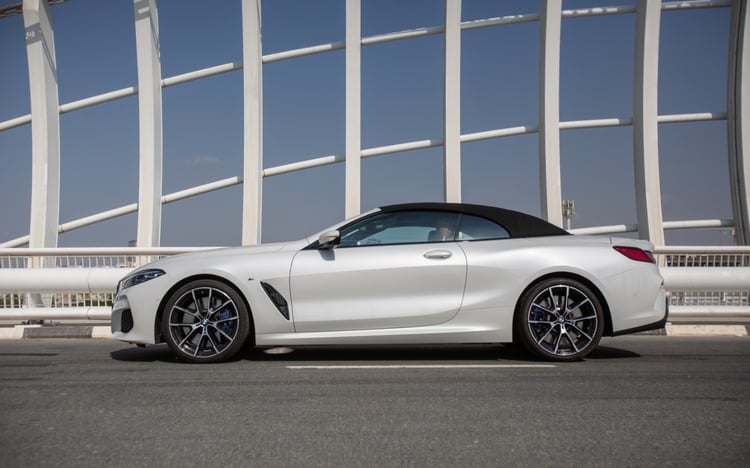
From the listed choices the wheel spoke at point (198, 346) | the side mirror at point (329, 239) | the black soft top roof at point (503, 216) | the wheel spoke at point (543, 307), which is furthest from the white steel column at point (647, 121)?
the wheel spoke at point (198, 346)

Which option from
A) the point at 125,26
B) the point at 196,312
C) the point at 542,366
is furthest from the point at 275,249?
the point at 125,26

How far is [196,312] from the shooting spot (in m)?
5.86

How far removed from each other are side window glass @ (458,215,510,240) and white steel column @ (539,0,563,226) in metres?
4.74

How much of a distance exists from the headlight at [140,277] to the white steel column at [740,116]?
879cm

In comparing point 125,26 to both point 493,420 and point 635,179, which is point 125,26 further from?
point 493,420

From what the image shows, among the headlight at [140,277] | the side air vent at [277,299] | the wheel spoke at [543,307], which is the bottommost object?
the wheel spoke at [543,307]

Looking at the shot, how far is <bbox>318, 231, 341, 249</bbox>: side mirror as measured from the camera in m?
5.80

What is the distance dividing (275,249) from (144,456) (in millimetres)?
3151

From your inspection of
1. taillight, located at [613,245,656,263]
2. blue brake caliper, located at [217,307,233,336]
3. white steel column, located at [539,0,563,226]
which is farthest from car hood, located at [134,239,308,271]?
white steel column, located at [539,0,563,226]

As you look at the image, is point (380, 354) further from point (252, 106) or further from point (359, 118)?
point (252, 106)

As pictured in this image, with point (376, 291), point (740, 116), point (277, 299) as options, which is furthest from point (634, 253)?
point (740, 116)

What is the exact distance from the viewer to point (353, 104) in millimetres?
10930

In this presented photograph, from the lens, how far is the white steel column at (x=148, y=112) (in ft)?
35.2

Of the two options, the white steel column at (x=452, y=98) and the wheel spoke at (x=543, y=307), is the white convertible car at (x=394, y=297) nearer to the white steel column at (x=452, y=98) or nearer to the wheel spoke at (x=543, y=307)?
the wheel spoke at (x=543, y=307)
